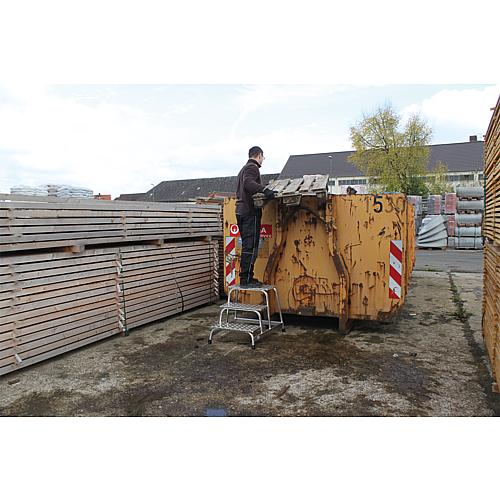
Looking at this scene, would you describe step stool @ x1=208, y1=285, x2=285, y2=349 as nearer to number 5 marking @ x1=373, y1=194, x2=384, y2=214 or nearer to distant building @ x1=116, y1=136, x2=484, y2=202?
number 5 marking @ x1=373, y1=194, x2=384, y2=214

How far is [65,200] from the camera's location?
517 cm

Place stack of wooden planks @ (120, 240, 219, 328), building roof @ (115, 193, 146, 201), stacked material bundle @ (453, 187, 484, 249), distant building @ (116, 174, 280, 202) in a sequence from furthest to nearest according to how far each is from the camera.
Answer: building roof @ (115, 193, 146, 201) → distant building @ (116, 174, 280, 202) → stacked material bundle @ (453, 187, 484, 249) → stack of wooden planks @ (120, 240, 219, 328)

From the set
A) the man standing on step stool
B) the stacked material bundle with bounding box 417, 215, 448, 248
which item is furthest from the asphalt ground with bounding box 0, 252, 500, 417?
the stacked material bundle with bounding box 417, 215, 448, 248

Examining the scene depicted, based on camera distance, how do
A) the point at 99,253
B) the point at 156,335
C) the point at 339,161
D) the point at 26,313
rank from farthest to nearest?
the point at 339,161 < the point at 156,335 < the point at 99,253 < the point at 26,313

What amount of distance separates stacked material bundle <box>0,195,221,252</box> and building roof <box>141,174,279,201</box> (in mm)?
38862

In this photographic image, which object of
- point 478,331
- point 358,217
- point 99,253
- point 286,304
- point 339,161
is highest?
point 339,161

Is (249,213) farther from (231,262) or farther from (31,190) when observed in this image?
(31,190)

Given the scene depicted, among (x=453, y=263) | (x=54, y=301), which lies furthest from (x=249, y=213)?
(x=453, y=263)

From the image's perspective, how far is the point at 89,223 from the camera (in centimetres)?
548

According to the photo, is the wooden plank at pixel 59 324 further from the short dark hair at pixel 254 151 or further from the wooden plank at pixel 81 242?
A: the short dark hair at pixel 254 151

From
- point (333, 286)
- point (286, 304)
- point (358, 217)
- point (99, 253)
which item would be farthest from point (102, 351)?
point (358, 217)

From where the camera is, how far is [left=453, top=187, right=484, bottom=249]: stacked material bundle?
19078 millimetres

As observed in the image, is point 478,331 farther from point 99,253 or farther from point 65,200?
point 65,200

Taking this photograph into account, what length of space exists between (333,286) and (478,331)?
2.18 metres
